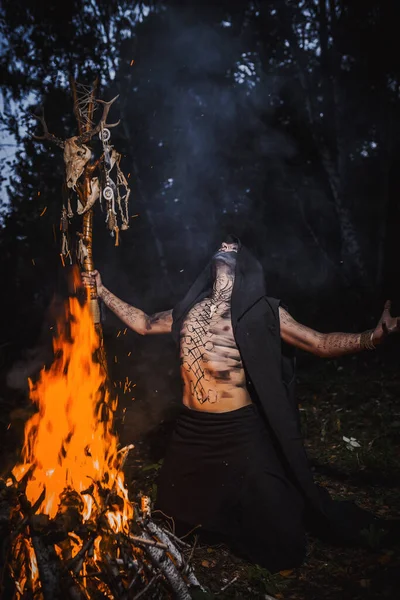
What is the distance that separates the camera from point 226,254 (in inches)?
185

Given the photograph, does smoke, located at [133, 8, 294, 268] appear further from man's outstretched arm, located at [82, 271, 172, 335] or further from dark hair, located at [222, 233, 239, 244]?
man's outstretched arm, located at [82, 271, 172, 335]

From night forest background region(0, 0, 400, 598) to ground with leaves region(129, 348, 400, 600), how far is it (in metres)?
1.42

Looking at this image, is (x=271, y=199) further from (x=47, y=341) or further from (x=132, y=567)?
(x=132, y=567)

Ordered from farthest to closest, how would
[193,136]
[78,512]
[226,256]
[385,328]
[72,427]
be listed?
1. [193,136]
2. [226,256]
3. [385,328]
4. [72,427]
5. [78,512]

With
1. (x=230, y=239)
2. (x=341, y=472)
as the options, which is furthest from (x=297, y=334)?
(x=341, y=472)

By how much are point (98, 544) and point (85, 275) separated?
2007 millimetres

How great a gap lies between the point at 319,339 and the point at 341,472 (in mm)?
2190

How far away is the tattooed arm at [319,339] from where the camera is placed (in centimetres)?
400

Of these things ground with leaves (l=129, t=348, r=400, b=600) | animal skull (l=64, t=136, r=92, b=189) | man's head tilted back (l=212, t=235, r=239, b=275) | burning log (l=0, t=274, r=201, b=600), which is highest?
animal skull (l=64, t=136, r=92, b=189)

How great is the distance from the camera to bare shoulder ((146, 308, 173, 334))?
15.5 ft

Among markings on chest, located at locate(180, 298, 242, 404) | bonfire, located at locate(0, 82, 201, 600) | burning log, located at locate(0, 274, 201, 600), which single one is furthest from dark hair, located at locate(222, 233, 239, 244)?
burning log, located at locate(0, 274, 201, 600)

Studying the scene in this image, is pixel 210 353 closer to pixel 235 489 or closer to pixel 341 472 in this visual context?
pixel 235 489

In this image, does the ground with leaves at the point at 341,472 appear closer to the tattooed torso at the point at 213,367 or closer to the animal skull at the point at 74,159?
the tattooed torso at the point at 213,367

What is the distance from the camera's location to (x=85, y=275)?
3.89m
